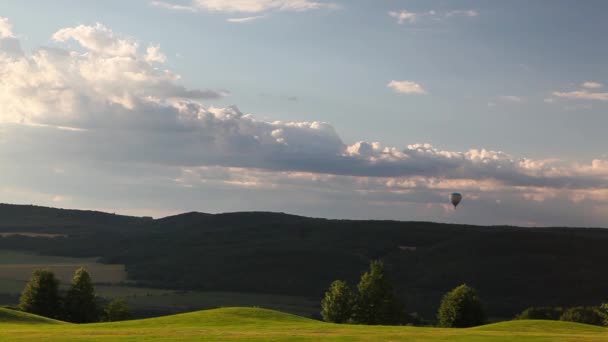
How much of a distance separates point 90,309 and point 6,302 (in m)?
79.8

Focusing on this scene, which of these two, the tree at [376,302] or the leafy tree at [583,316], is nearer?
the tree at [376,302]

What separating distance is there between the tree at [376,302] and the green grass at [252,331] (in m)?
24.1

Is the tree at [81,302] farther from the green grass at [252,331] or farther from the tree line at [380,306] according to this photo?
the tree line at [380,306]

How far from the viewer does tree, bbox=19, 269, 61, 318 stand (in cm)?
10181

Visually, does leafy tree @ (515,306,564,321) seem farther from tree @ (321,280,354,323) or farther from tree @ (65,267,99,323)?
tree @ (65,267,99,323)

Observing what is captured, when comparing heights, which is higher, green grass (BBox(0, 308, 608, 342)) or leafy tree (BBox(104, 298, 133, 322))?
green grass (BBox(0, 308, 608, 342))

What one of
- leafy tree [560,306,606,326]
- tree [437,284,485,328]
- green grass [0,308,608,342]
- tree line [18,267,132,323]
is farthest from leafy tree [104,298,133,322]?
leafy tree [560,306,606,326]

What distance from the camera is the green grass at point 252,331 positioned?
53.1 metres

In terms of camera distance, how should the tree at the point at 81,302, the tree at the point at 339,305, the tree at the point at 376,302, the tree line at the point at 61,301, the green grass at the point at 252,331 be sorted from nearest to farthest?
the green grass at the point at 252,331, the tree at the point at 376,302, the tree at the point at 339,305, the tree line at the point at 61,301, the tree at the point at 81,302

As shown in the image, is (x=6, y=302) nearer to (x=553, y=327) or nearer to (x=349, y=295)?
(x=349, y=295)

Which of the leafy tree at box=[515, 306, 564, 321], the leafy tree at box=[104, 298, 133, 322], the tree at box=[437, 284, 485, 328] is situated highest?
the tree at box=[437, 284, 485, 328]

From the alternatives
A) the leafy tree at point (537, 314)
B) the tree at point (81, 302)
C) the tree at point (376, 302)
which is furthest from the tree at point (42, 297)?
the leafy tree at point (537, 314)

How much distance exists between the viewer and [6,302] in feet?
562

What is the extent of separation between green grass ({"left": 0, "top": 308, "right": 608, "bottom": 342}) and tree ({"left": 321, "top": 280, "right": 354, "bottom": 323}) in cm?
2305
